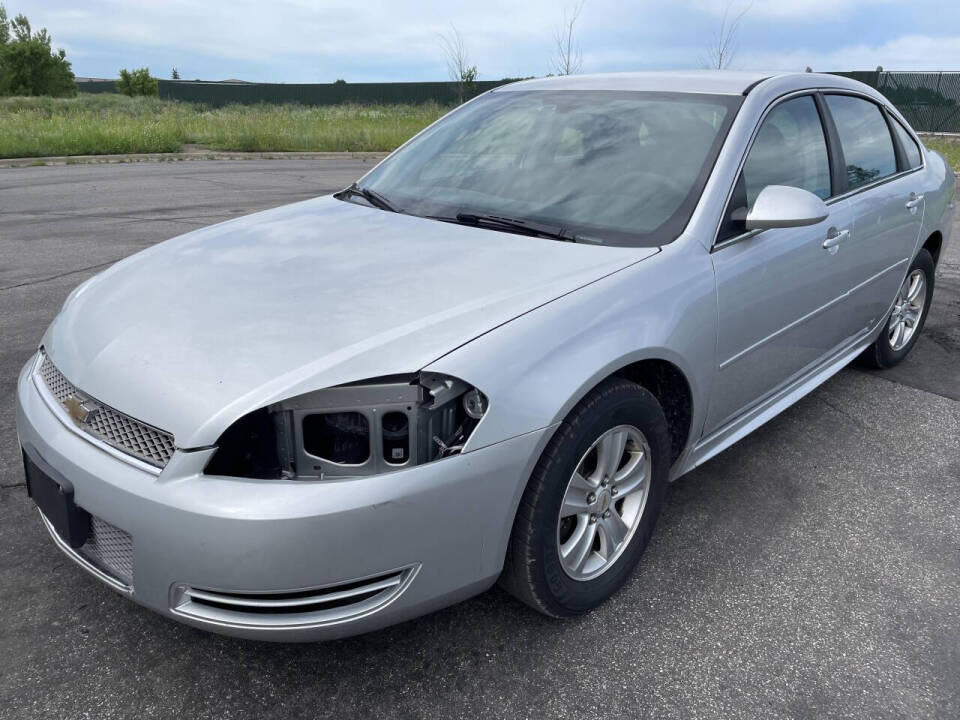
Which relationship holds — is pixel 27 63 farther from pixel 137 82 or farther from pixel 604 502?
pixel 604 502

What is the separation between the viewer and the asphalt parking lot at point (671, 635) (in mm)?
2047

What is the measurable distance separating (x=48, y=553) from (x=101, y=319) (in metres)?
0.88

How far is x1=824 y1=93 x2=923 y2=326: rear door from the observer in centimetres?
349

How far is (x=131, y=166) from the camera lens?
50.6 feet

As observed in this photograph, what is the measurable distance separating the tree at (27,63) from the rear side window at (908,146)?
60.2 m

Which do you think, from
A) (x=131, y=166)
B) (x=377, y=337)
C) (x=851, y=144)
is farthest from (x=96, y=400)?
(x=131, y=166)

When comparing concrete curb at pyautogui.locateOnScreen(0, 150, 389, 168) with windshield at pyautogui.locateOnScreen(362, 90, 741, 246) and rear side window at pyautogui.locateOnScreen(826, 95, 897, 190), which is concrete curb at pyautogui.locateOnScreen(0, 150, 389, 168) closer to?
rear side window at pyautogui.locateOnScreen(826, 95, 897, 190)

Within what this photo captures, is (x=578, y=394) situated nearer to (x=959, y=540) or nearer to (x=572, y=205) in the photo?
(x=572, y=205)

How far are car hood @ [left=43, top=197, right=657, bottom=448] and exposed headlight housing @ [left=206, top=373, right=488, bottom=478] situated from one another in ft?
0.15

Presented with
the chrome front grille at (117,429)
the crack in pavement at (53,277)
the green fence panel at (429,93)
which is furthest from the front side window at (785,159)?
the green fence panel at (429,93)

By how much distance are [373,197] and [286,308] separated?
4.14ft

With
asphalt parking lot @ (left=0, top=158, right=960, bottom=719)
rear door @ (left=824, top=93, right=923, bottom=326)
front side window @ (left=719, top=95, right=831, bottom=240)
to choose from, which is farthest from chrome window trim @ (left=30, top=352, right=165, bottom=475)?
rear door @ (left=824, top=93, right=923, bottom=326)

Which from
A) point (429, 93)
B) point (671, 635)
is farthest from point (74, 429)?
point (429, 93)

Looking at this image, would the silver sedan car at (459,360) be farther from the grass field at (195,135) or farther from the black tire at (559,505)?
the grass field at (195,135)
